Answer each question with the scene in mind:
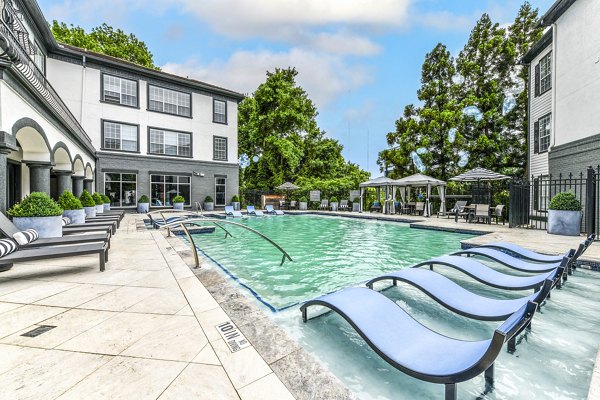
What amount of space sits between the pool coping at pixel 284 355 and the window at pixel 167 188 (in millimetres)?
18434

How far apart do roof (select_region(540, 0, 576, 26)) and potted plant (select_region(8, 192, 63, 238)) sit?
17.6 m

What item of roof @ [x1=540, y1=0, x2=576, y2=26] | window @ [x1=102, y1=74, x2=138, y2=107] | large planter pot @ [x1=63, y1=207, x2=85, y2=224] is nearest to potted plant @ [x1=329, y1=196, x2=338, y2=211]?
roof @ [x1=540, y1=0, x2=576, y2=26]

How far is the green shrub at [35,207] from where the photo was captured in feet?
19.4

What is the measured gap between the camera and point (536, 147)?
578 inches

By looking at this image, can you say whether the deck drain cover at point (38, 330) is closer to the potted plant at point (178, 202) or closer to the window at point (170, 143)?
the potted plant at point (178, 202)

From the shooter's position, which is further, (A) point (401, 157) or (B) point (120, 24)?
(B) point (120, 24)

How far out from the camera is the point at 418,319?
3338 millimetres

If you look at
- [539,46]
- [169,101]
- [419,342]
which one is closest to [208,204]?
[169,101]

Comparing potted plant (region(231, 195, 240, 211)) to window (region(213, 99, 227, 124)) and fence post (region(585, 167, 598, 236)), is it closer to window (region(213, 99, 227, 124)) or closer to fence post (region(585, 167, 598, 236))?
window (region(213, 99, 227, 124))

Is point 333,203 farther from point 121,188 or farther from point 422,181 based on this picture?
point 121,188

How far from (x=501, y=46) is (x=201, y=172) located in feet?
76.7

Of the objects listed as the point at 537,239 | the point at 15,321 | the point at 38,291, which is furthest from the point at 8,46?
the point at 537,239

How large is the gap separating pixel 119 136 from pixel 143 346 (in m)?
20.1

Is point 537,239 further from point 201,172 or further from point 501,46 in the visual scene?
point 201,172
